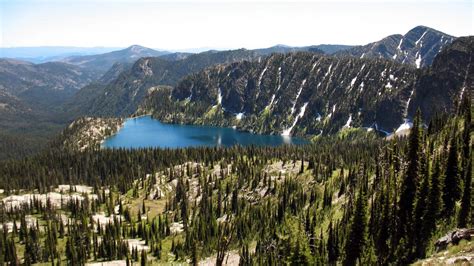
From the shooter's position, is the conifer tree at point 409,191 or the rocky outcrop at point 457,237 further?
the conifer tree at point 409,191

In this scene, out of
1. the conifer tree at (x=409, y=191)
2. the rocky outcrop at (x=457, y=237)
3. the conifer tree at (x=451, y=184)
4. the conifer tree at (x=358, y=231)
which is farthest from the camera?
the conifer tree at (x=451, y=184)

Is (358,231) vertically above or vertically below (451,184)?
below

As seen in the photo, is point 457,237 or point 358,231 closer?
point 457,237

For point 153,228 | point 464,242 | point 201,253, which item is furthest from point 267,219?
point 464,242

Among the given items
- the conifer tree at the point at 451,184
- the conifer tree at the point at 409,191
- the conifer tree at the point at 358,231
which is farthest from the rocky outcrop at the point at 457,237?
the conifer tree at the point at 451,184

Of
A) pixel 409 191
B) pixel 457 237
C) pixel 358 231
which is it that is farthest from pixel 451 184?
pixel 457 237

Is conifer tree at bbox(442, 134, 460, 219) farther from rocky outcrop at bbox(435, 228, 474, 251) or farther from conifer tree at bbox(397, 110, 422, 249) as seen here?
rocky outcrop at bbox(435, 228, 474, 251)

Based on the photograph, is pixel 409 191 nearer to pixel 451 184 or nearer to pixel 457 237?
pixel 451 184

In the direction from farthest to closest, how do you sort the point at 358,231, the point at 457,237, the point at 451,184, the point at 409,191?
the point at 451,184, the point at 409,191, the point at 358,231, the point at 457,237

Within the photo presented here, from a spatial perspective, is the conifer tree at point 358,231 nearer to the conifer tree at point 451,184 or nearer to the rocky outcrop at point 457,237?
the conifer tree at point 451,184

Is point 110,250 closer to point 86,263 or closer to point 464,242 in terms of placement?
point 86,263

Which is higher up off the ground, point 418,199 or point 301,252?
point 418,199
